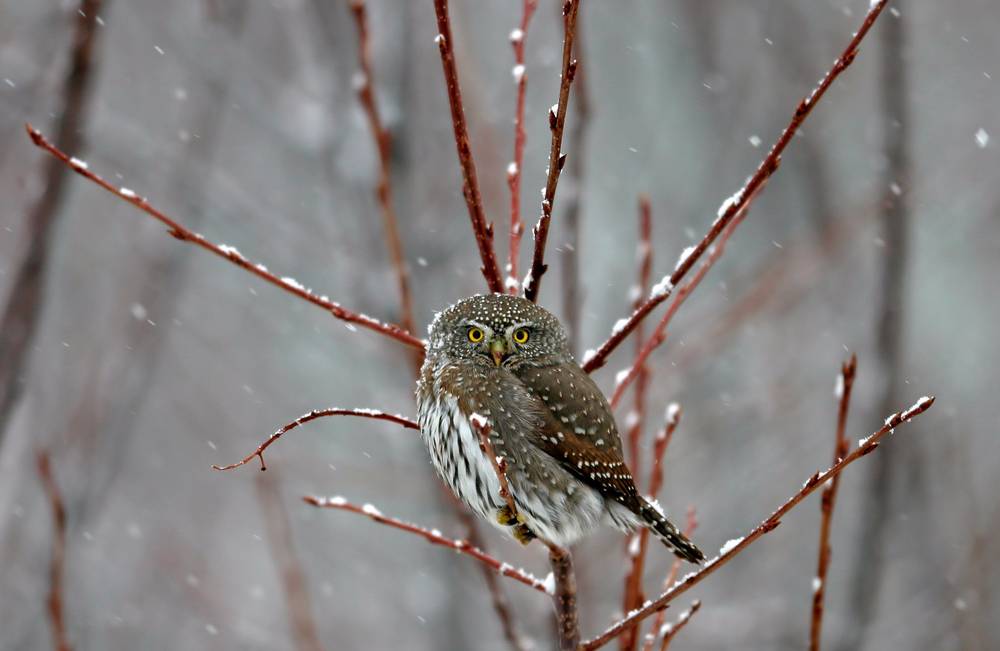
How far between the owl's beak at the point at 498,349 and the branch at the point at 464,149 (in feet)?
1.75

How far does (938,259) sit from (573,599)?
10.8 m

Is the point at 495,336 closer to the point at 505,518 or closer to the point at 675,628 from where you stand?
the point at 505,518

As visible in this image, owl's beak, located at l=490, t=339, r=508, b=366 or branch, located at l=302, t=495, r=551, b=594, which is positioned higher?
owl's beak, located at l=490, t=339, r=508, b=366

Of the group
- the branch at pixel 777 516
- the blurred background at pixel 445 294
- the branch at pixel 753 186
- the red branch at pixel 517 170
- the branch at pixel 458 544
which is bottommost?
the branch at pixel 777 516

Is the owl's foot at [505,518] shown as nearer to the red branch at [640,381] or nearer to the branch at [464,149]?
the red branch at [640,381]

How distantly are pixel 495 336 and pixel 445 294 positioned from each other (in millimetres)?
3314

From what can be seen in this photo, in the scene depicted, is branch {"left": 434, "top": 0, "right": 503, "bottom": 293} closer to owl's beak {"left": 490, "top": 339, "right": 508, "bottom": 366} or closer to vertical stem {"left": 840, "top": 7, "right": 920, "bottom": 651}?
owl's beak {"left": 490, "top": 339, "right": 508, "bottom": 366}

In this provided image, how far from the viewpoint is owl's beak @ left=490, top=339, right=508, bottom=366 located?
3.33 m

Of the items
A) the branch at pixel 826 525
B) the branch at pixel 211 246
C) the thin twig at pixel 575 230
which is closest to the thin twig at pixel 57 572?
the branch at pixel 211 246

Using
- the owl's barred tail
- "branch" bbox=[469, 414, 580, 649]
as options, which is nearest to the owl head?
the owl's barred tail

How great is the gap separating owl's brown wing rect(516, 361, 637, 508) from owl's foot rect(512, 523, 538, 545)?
0.34 meters

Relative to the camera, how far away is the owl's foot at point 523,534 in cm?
293

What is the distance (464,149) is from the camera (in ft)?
7.86

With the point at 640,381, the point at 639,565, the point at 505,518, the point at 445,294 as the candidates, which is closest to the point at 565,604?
the point at 639,565
